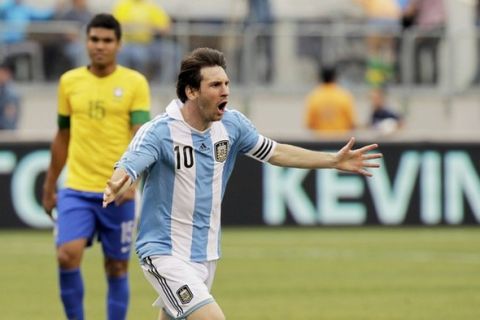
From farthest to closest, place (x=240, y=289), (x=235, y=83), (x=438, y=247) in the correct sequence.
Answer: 1. (x=235, y=83)
2. (x=438, y=247)
3. (x=240, y=289)

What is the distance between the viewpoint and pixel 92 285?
15.2m

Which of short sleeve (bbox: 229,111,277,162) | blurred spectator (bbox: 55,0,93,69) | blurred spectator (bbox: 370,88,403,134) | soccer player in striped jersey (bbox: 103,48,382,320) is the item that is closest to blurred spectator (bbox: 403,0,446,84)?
blurred spectator (bbox: 370,88,403,134)

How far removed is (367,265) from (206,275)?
26.8 ft

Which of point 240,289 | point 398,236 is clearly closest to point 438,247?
point 398,236

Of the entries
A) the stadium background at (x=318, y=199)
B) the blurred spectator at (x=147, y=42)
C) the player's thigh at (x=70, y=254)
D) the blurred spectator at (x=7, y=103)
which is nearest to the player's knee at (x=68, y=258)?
the player's thigh at (x=70, y=254)

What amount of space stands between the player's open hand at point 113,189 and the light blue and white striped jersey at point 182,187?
547mm

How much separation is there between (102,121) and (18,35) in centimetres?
1183

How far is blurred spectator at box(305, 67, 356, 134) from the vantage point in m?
21.8

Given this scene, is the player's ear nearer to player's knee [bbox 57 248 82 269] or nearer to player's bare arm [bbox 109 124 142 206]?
player's bare arm [bbox 109 124 142 206]

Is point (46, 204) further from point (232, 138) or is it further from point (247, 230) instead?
point (247, 230)

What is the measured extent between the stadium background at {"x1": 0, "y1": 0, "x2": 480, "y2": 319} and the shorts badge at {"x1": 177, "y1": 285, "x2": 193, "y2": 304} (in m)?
3.93

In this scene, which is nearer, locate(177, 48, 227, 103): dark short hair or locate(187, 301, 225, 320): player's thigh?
locate(187, 301, 225, 320): player's thigh

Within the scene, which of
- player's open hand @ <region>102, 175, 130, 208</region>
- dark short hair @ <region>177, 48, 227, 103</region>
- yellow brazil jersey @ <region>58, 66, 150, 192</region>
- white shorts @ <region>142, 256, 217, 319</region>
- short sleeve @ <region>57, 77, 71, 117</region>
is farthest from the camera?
short sleeve @ <region>57, 77, 71, 117</region>

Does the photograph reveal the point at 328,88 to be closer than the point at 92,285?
No
